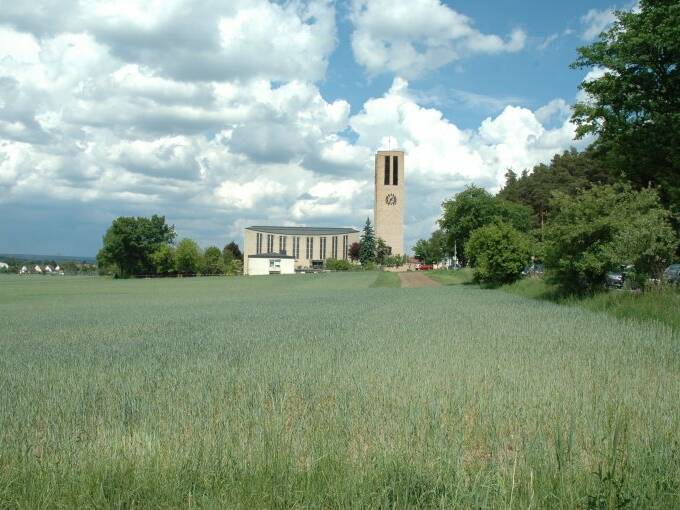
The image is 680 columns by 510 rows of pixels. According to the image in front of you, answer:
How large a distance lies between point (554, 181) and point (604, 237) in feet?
172

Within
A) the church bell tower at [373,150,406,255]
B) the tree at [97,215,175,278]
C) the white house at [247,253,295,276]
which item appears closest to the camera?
the tree at [97,215,175,278]

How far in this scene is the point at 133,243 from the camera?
12256 cm

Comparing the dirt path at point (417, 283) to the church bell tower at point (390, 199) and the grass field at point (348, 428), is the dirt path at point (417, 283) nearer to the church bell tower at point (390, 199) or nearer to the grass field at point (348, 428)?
the grass field at point (348, 428)

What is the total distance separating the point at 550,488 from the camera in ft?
16.4

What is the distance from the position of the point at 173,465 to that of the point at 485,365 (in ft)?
21.5

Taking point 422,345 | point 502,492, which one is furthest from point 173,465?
point 422,345

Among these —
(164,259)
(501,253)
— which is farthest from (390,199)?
(501,253)

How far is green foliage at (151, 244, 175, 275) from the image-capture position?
126000mm

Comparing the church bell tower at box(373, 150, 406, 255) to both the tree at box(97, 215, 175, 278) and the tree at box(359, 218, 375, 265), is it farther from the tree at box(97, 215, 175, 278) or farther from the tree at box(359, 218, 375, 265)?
the tree at box(97, 215, 175, 278)

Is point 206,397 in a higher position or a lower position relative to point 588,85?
lower

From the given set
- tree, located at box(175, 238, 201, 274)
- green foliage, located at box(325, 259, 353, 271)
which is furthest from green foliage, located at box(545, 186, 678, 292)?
green foliage, located at box(325, 259, 353, 271)

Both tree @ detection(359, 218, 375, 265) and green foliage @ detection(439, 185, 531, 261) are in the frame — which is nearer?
green foliage @ detection(439, 185, 531, 261)

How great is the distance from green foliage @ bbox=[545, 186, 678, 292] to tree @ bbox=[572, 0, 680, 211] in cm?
310

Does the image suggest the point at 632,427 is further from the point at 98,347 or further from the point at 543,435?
the point at 98,347
